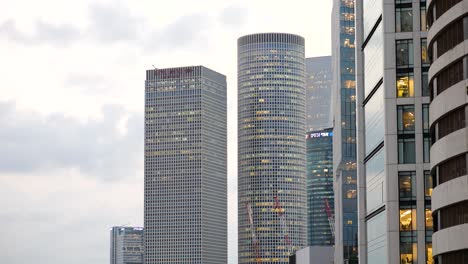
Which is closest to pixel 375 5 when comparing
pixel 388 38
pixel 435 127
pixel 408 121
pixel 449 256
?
pixel 388 38

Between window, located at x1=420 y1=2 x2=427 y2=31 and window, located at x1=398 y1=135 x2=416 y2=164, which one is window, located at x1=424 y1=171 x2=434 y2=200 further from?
window, located at x1=420 y1=2 x2=427 y2=31

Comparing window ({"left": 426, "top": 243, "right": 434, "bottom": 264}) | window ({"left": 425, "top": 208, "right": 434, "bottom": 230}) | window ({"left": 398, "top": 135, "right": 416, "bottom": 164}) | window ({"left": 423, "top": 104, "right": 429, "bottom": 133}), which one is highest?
window ({"left": 423, "top": 104, "right": 429, "bottom": 133})

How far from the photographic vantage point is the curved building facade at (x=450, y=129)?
7106 cm

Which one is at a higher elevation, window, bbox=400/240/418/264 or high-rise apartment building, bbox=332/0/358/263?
high-rise apartment building, bbox=332/0/358/263

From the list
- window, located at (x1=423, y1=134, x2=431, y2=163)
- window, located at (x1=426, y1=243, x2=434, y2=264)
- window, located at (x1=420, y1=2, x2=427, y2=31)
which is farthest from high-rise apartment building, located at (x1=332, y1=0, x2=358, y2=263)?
window, located at (x1=420, y1=2, x2=427, y2=31)

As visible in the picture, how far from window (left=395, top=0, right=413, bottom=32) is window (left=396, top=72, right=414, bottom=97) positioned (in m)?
4.32

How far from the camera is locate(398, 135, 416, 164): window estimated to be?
95.7 meters

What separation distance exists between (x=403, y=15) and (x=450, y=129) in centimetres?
2676

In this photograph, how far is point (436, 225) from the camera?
76.5 metres

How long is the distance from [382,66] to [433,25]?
2170 centimetres

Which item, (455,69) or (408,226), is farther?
(408,226)

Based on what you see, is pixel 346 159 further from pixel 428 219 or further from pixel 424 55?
pixel 428 219

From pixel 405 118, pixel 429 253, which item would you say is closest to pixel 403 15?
pixel 405 118

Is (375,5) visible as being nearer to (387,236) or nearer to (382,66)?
(382,66)
